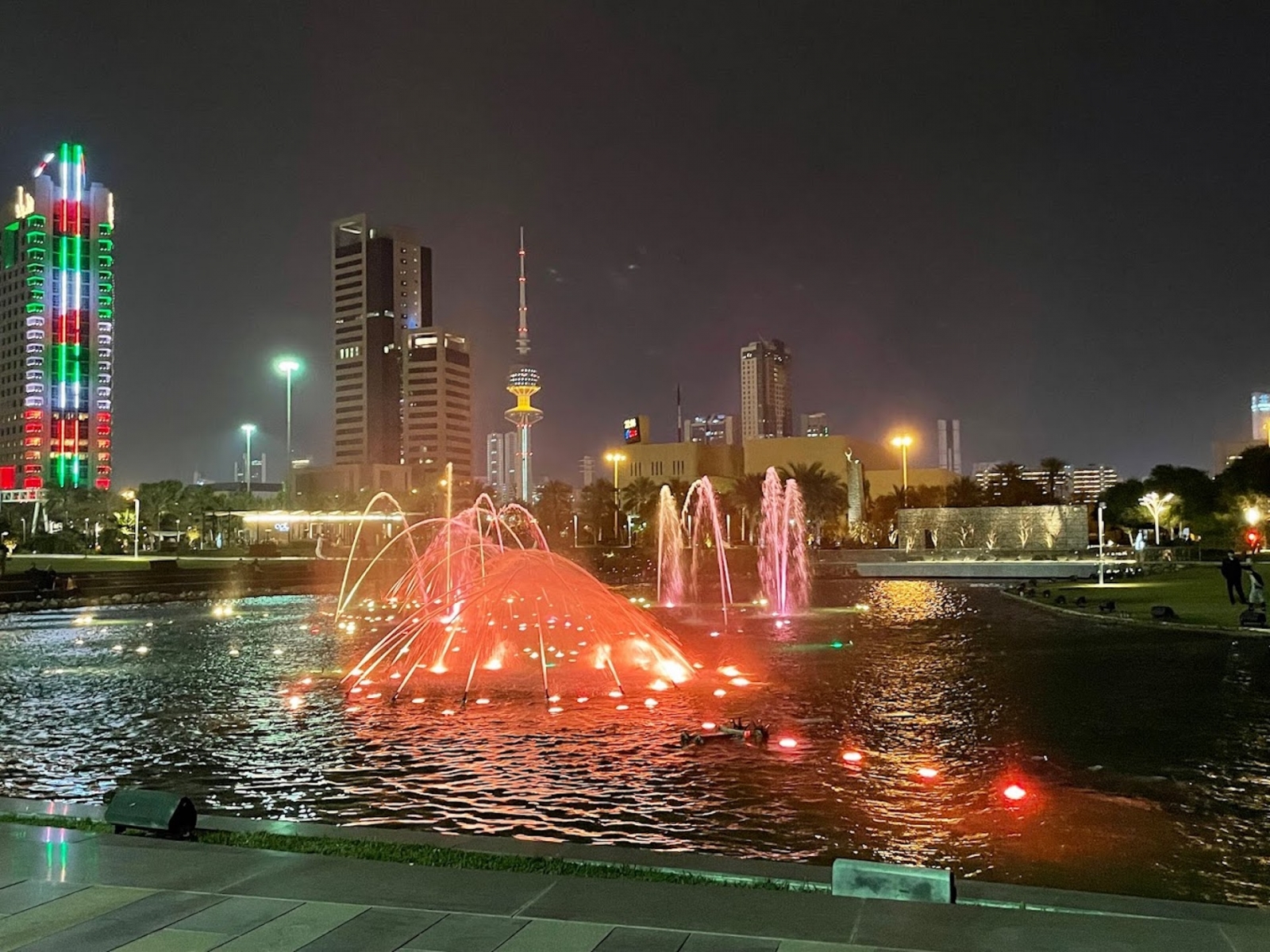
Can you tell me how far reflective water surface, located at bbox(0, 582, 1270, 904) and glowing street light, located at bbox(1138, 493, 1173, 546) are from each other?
88297mm

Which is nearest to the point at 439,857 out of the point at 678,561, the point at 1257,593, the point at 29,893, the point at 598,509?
the point at 29,893

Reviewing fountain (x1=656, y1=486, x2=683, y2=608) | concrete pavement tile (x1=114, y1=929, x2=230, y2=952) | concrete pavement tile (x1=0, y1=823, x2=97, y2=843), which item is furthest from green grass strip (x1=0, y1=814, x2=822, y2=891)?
fountain (x1=656, y1=486, x2=683, y2=608)

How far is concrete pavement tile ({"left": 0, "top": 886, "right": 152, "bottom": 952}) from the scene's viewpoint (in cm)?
662

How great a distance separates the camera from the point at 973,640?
27.7 m

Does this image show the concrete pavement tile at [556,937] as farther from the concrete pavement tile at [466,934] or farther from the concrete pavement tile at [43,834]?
the concrete pavement tile at [43,834]

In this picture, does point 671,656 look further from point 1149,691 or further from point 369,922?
point 369,922

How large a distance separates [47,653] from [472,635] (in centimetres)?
985

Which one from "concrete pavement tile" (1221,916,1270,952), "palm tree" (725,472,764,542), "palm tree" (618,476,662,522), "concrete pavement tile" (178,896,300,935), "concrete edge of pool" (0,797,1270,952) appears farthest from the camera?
"palm tree" (618,476,662,522)

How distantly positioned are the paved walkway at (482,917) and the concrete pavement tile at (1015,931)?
15mm

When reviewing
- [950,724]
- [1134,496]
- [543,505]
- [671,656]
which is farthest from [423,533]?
[950,724]

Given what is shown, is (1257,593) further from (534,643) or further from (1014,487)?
(1014,487)

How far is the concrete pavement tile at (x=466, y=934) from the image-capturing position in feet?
20.9

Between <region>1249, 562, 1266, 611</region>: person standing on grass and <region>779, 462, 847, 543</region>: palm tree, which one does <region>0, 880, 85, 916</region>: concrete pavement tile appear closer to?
<region>1249, 562, 1266, 611</region>: person standing on grass

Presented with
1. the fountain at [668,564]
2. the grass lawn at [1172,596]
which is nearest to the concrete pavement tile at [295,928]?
the grass lawn at [1172,596]
